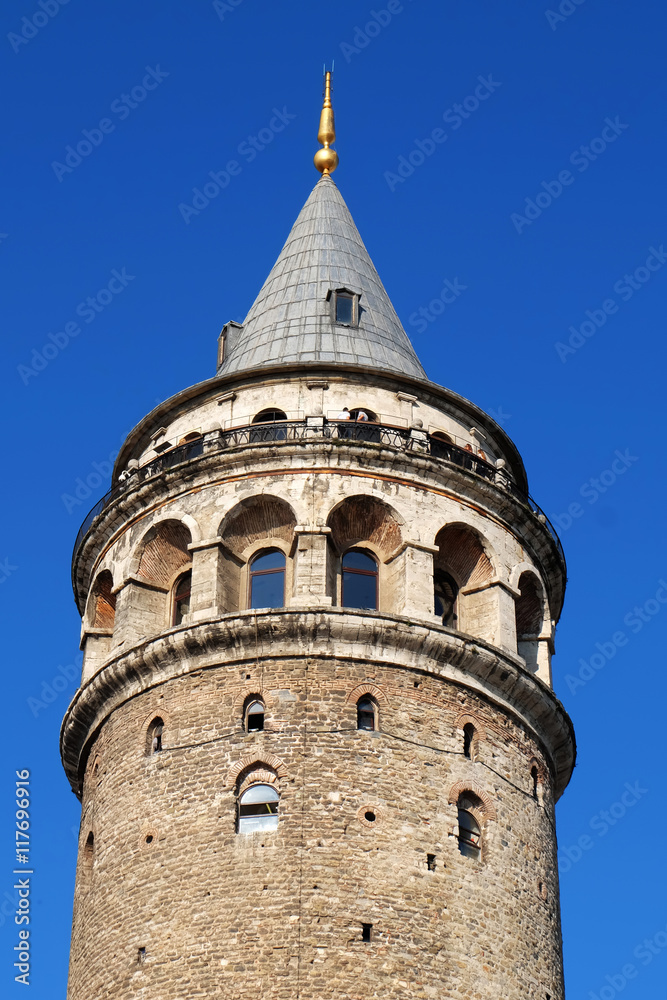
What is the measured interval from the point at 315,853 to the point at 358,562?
782 cm

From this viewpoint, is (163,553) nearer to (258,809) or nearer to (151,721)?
(151,721)

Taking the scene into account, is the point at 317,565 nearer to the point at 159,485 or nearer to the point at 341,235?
the point at 159,485

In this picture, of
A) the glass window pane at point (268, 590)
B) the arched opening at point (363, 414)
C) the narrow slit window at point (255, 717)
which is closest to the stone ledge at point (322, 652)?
the narrow slit window at point (255, 717)

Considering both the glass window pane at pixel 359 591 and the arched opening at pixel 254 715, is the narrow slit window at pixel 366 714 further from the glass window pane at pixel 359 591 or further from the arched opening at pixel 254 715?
the glass window pane at pixel 359 591

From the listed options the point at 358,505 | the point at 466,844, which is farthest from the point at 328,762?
the point at 358,505

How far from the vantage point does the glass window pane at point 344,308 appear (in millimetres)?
45594

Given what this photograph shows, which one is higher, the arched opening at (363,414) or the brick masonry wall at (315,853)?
the arched opening at (363,414)

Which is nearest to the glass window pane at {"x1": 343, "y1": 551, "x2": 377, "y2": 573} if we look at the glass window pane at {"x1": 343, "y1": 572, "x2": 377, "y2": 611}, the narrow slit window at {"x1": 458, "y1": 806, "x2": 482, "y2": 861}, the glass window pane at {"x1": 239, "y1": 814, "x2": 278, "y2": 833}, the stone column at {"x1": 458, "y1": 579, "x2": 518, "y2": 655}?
the glass window pane at {"x1": 343, "y1": 572, "x2": 377, "y2": 611}

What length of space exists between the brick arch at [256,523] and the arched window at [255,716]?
430cm

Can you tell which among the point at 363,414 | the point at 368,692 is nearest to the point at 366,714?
the point at 368,692

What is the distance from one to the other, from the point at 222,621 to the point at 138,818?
4.46m

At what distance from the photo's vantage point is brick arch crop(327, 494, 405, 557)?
130ft

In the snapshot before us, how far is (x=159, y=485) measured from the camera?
41094mm

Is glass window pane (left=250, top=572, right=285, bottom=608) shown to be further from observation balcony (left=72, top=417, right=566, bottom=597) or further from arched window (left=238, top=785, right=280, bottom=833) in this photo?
arched window (left=238, top=785, right=280, bottom=833)
